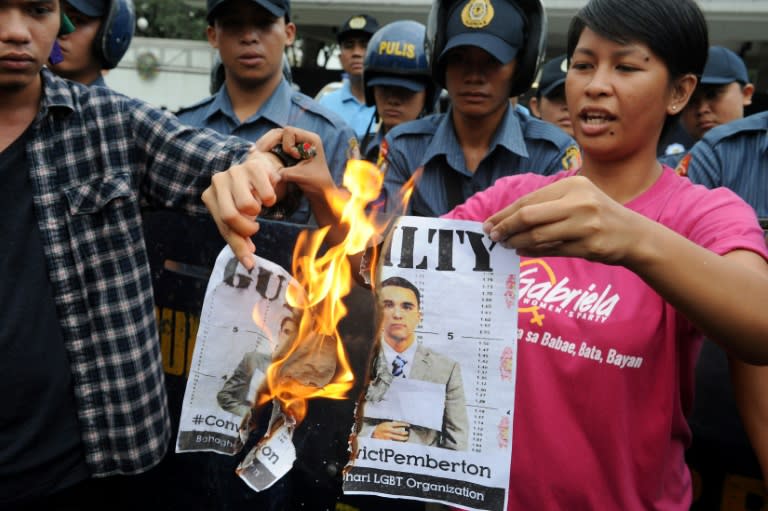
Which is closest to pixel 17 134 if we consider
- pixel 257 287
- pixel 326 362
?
pixel 257 287

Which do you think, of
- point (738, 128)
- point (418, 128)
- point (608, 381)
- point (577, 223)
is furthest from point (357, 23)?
point (577, 223)

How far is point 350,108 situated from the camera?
709 cm

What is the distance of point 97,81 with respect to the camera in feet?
→ 14.0

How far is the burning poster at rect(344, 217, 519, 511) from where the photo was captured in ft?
5.32

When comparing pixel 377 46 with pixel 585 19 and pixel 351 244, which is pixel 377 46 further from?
pixel 351 244

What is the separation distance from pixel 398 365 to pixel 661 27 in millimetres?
1136

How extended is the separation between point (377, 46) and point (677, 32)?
3212 mm

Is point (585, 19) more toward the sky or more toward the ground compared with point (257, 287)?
more toward the sky

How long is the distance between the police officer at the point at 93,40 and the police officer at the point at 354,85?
95.4 inches

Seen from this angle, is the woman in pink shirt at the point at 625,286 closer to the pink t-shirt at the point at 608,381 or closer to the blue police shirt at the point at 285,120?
the pink t-shirt at the point at 608,381

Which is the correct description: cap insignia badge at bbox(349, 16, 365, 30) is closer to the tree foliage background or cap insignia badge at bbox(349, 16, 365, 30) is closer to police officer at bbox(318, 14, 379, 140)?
police officer at bbox(318, 14, 379, 140)

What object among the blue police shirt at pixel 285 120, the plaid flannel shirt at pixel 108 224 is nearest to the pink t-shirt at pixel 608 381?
the plaid flannel shirt at pixel 108 224

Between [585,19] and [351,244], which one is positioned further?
[585,19]

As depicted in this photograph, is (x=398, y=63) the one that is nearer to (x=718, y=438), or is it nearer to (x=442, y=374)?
(x=718, y=438)
